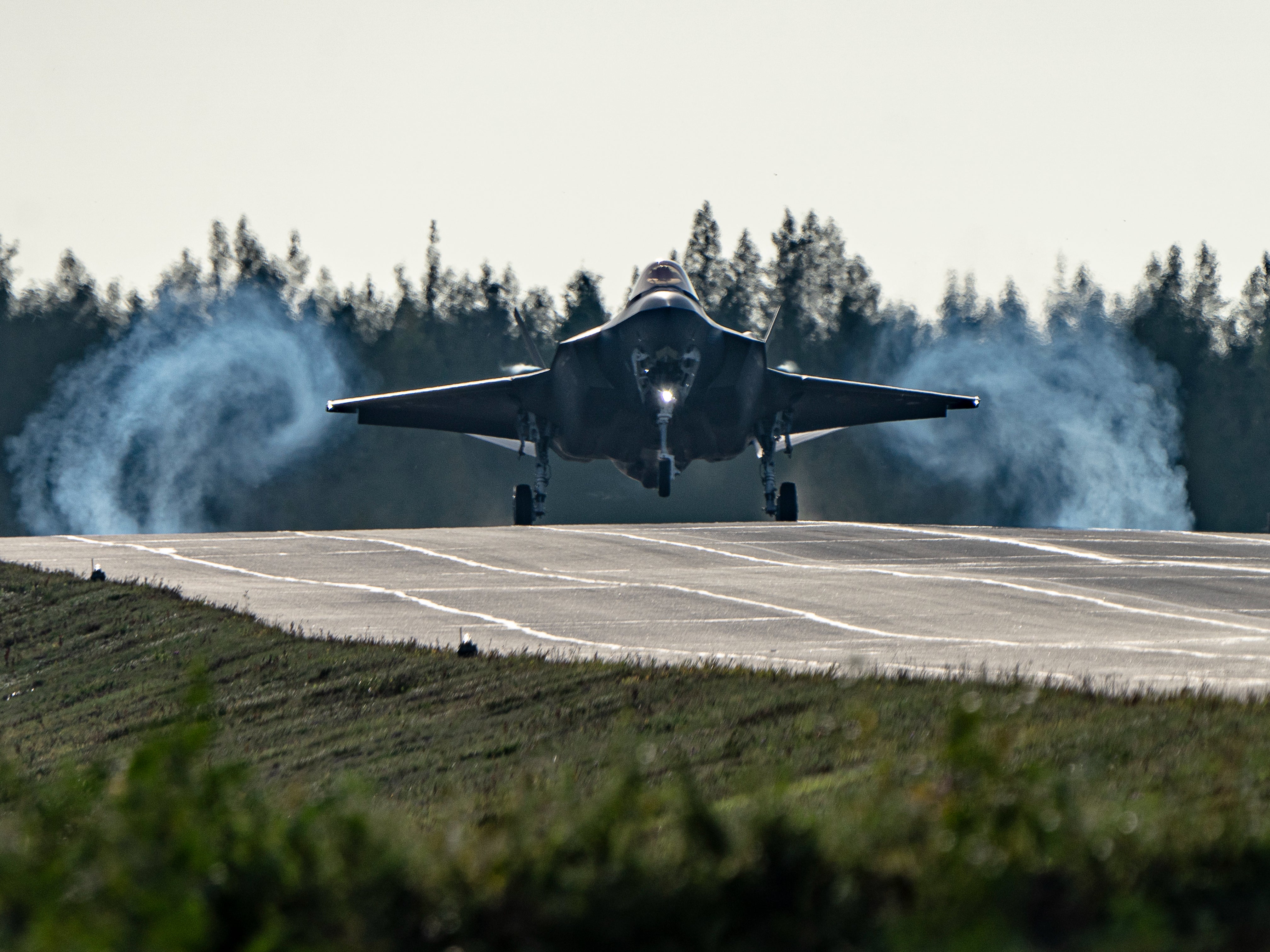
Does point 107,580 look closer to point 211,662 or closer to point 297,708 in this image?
point 211,662

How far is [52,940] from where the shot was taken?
309cm

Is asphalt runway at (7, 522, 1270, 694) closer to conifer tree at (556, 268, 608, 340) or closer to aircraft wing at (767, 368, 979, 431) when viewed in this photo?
aircraft wing at (767, 368, 979, 431)

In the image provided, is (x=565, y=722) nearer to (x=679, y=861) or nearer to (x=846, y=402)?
(x=679, y=861)

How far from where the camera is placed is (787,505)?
106 feet

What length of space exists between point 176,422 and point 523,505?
185ft

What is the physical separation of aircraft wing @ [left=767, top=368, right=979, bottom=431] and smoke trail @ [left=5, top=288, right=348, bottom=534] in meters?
53.8

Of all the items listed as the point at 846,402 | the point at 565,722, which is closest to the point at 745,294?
the point at 846,402

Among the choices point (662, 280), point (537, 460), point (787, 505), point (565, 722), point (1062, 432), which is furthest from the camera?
point (1062, 432)

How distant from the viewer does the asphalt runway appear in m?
11.7

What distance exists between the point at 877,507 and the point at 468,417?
167 ft

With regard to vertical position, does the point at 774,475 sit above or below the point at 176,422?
below

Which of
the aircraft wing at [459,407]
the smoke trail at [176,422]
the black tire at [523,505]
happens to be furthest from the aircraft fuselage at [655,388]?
the smoke trail at [176,422]

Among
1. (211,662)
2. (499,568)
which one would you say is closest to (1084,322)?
(499,568)

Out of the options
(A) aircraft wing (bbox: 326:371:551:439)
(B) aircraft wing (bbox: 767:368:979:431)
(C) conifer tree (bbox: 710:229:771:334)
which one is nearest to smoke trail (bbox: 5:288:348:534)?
(C) conifer tree (bbox: 710:229:771:334)
